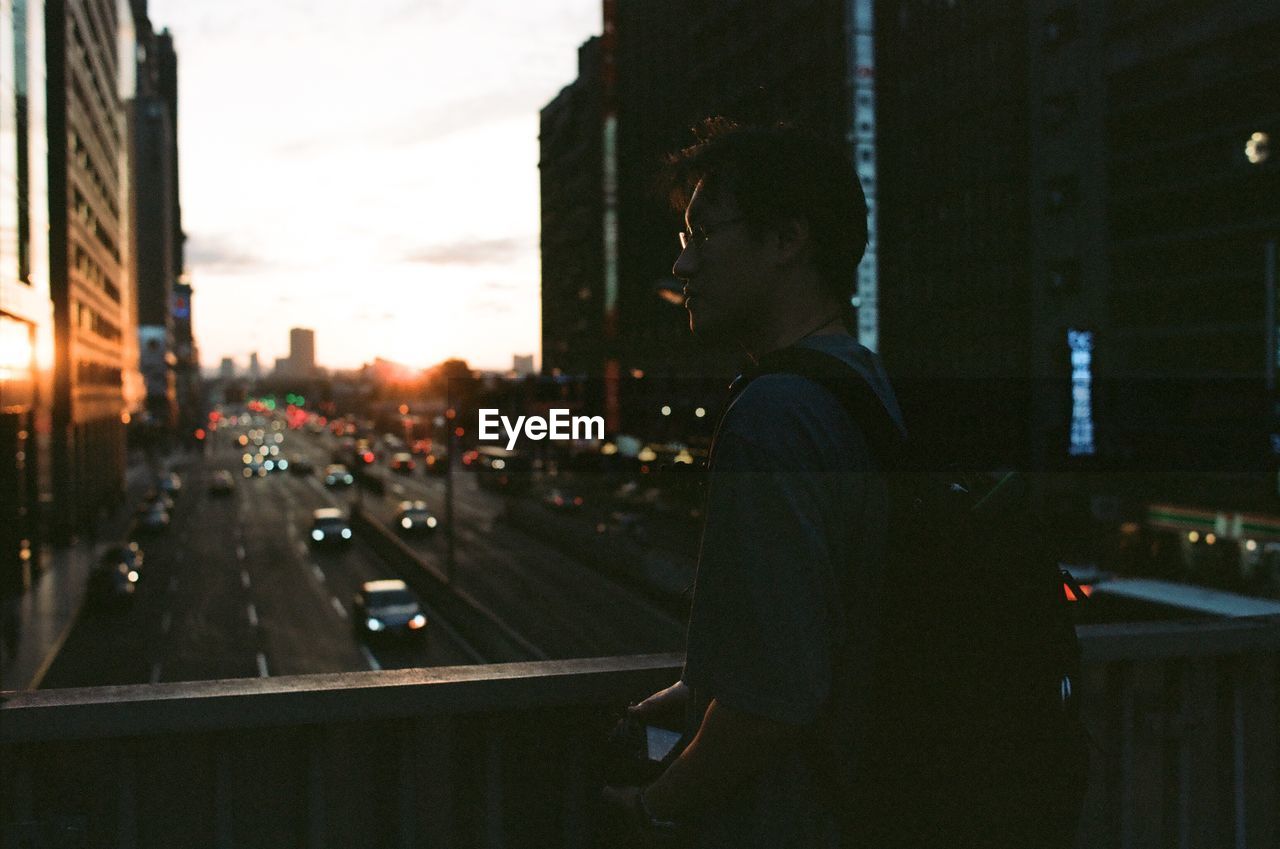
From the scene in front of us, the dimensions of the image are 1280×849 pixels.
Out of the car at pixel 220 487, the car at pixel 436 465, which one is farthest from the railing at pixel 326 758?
the car at pixel 436 465

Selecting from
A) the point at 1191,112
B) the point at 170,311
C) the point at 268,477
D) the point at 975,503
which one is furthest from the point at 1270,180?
the point at 170,311

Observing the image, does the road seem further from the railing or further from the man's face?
the man's face

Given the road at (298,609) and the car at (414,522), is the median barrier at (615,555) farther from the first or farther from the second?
the car at (414,522)

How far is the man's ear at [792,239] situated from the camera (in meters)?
1.70

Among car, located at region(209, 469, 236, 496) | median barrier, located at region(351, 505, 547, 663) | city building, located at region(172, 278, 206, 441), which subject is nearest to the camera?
median barrier, located at region(351, 505, 547, 663)

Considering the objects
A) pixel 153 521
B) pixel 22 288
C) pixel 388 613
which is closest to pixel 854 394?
pixel 388 613

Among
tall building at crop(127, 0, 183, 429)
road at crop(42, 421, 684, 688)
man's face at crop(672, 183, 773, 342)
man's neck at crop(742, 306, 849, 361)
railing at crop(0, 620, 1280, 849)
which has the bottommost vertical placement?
road at crop(42, 421, 684, 688)

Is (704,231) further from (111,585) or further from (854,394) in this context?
(111,585)

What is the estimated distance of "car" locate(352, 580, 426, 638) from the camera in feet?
77.7

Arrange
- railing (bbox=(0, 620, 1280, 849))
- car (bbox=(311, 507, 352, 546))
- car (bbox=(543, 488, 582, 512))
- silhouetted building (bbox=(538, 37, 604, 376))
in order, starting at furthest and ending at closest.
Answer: silhouetted building (bbox=(538, 37, 604, 376))
car (bbox=(543, 488, 582, 512))
car (bbox=(311, 507, 352, 546))
railing (bbox=(0, 620, 1280, 849))

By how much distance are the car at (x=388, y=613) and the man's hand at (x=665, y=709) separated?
22.5 metres

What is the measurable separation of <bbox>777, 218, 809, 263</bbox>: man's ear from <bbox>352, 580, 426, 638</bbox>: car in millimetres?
23092

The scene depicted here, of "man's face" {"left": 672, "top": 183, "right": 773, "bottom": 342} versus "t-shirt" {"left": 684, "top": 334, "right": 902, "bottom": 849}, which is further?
"man's face" {"left": 672, "top": 183, "right": 773, "bottom": 342}

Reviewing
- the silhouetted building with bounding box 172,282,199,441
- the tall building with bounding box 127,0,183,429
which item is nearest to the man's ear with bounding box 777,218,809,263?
the tall building with bounding box 127,0,183,429
